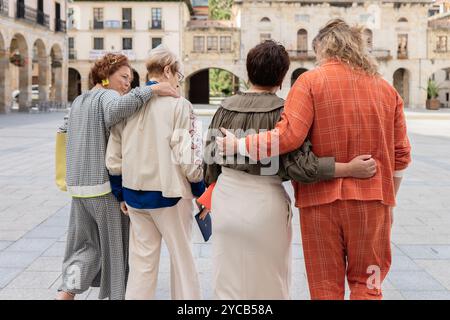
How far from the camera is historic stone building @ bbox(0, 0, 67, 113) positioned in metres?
27.5

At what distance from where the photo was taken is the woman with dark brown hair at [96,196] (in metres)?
3.22

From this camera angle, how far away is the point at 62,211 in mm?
6668

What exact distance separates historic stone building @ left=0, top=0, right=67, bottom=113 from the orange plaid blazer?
1057 inches

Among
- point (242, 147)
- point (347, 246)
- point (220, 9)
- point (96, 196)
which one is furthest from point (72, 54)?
point (347, 246)

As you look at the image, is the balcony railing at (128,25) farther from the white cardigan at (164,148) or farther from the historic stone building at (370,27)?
the white cardigan at (164,148)

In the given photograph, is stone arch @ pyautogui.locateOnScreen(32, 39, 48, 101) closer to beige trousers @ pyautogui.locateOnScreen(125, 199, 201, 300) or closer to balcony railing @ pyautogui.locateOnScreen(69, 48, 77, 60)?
balcony railing @ pyautogui.locateOnScreen(69, 48, 77, 60)

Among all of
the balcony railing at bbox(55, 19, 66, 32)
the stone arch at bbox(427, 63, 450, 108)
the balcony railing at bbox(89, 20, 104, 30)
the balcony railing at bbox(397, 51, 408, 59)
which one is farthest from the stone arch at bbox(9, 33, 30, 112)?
the stone arch at bbox(427, 63, 450, 108)

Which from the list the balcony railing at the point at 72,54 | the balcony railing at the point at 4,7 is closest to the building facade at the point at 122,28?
the balcony railing at the point at 72,54

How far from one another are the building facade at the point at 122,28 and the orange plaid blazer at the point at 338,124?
4200 centimetres

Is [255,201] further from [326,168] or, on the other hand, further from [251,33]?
[251,33]

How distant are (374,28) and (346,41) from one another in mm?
44625

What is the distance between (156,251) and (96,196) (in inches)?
18.7
